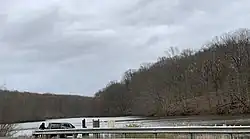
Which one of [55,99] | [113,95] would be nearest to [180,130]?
[55,99]

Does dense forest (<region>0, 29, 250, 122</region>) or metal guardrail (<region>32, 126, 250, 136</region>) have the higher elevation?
dense forest (<region>0, 29, 250, 122</region>)

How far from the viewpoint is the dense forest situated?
8612 cm

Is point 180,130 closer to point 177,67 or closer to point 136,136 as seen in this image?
Answer: point 136,136

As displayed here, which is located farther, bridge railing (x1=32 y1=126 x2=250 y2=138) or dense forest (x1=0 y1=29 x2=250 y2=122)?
dense forest (x1=0 y1=29 x2=250 y2=122)

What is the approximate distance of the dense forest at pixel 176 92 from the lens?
8612 centimetres

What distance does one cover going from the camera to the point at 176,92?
358 feet

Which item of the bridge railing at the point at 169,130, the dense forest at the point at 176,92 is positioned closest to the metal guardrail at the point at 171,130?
the bridge railing at the point at 169,130

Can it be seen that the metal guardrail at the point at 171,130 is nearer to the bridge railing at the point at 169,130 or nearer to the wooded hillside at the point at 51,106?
the bridge railing at the point at 169,130

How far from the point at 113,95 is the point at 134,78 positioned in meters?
8.24

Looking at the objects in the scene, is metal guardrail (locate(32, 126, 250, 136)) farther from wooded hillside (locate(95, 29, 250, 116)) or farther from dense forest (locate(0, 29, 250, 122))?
wooded hillside (locate(95, 29, 250, 116))

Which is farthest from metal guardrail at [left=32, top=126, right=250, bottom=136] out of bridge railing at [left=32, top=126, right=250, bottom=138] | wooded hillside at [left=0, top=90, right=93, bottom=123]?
wooded hillside at [left=0, top=90, right=93, bottom=123]

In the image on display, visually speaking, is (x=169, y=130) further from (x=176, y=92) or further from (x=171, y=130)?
(x=176, y=92)

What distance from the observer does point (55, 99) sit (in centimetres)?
12094

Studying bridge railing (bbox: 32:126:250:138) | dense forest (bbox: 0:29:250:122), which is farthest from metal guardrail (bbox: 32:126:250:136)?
dense forest (bbox: 0:29:250:122)
